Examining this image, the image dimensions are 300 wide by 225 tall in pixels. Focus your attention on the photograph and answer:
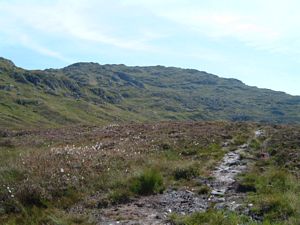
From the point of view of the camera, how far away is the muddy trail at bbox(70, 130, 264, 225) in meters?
11.1

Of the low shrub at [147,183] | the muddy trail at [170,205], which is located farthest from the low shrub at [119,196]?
the low shrub at [147,183]

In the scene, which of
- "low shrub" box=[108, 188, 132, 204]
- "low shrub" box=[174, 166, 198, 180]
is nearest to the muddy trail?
"low shrub" box=[108, 188, 132, 204]

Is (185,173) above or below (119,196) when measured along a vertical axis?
above

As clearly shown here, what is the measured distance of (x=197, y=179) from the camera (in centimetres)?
1550

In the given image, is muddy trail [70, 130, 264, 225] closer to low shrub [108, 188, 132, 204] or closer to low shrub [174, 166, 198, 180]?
low shrub [108, 188, 132, 204]

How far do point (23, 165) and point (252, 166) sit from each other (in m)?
9.17

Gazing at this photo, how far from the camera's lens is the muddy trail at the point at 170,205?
11070mm

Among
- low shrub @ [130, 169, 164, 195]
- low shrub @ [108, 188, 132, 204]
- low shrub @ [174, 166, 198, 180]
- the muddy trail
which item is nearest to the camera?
the muddy trail

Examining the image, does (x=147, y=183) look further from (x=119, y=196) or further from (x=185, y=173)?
(x=185, y=173)

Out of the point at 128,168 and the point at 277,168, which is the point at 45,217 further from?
the point at 277,168

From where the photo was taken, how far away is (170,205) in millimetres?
12258

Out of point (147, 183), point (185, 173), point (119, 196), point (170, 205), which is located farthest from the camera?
point (185, 173)

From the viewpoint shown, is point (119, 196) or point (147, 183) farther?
point (147, 183)

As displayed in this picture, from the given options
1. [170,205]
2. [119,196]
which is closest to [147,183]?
[119,196]
